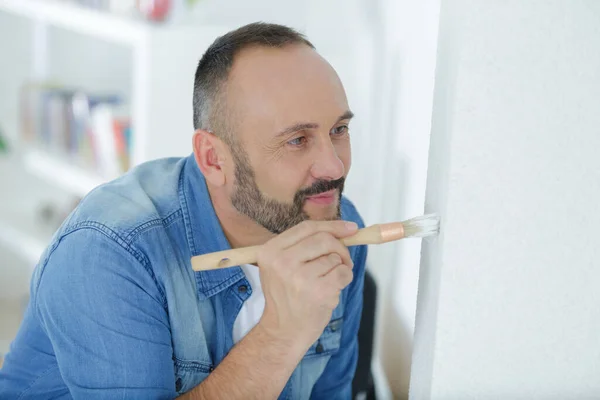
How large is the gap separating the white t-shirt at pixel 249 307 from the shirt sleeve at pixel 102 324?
16 cm

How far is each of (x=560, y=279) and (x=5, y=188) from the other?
2528 millimetres

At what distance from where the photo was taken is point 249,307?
1.23m

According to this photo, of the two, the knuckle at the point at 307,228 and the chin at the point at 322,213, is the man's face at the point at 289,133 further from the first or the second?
the knuckle at the point at 307,228

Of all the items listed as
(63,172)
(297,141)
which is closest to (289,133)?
(297,141)

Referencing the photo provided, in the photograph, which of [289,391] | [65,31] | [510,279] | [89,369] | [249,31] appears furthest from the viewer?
[65,31]

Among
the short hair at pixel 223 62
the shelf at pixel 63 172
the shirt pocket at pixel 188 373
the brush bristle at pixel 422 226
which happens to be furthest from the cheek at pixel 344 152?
the shelf at pixel 63 172

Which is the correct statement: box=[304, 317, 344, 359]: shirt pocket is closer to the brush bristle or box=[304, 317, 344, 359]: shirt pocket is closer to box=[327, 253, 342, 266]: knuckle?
box=[327, 253, 342, 266]: knuckle

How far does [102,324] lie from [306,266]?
1.01 feet

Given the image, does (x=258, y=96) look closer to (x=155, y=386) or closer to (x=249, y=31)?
(x=249, y=31)

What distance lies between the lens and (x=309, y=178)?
3.60ft

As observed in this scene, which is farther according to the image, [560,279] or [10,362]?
[10,362]

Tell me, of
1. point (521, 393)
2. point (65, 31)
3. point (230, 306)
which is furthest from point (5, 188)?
point (521, 393)

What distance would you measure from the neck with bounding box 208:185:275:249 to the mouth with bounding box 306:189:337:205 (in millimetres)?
154

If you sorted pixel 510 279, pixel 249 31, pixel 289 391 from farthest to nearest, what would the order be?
pixel 289 391
pixel 249 31
pixel 510 279
